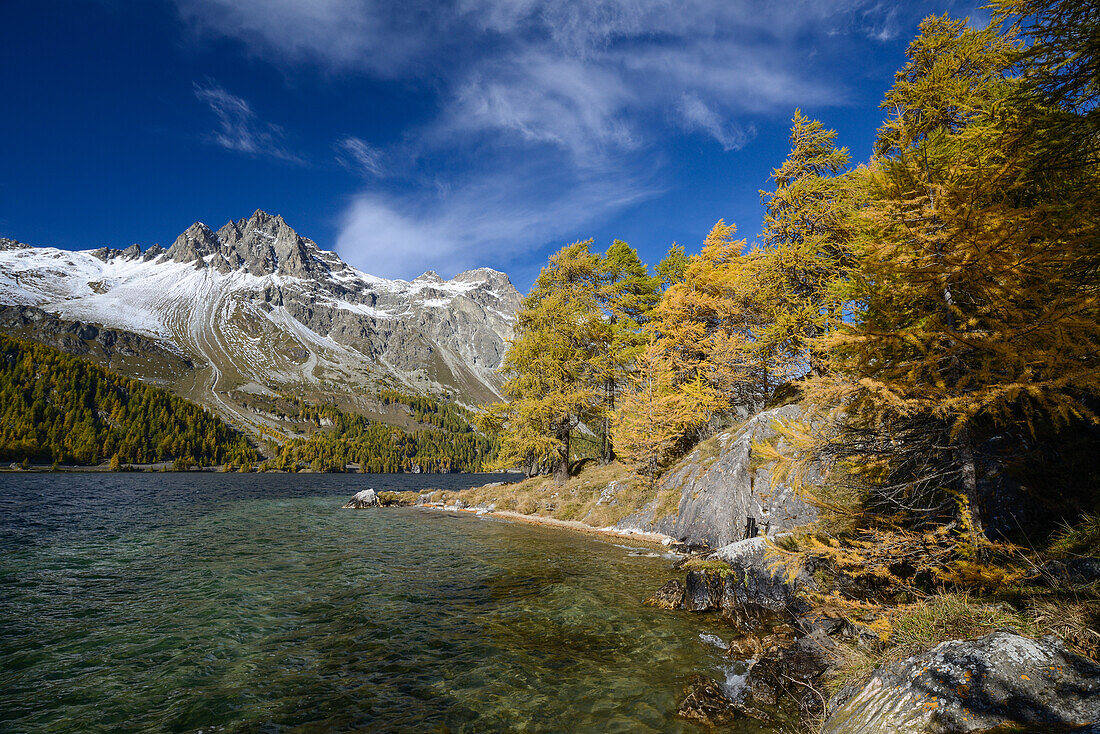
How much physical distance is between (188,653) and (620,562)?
1345 centimetres

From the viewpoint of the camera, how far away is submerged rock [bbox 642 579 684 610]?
11984 millimetres

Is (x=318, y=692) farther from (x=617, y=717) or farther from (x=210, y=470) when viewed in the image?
(x=210, y=470)

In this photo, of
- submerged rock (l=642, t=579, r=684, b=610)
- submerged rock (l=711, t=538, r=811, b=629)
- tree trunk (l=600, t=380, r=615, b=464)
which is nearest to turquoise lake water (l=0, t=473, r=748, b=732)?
submerged rock (l=642, t=579, r=684, b=610)

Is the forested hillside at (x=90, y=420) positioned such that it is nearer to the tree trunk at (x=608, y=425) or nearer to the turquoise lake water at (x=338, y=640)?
the turquoise lake water at (x=338, y=640)

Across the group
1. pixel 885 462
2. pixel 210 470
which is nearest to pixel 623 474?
pixel 885 462

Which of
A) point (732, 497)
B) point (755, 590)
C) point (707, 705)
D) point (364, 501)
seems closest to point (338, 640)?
point (707, 705)

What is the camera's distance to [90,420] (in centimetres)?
12531

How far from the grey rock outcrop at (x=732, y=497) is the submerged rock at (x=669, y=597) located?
16.8ft

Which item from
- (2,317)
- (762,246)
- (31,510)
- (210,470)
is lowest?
(210,470)

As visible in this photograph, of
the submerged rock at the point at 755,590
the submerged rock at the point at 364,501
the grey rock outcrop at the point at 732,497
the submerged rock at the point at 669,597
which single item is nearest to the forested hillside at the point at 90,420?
the submerged rock at the point at 364,501

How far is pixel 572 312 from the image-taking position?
3169 cm

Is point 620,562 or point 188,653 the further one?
point 620,562

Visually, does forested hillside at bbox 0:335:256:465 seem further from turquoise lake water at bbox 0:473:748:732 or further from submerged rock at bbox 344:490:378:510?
turquoise lake water at bbox 0:473:748:732

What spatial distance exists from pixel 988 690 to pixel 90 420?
613ft
